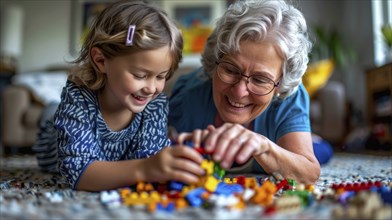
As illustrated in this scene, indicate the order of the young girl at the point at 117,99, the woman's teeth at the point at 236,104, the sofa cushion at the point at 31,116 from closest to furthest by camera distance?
the young girl at the point at 117,99 → the woman's teeth at the point at 236,104 → the sofa cushion at the point at 31,116

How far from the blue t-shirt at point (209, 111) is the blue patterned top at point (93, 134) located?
0.23 m

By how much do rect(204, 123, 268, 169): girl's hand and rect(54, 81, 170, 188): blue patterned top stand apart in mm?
343

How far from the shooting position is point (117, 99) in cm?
111

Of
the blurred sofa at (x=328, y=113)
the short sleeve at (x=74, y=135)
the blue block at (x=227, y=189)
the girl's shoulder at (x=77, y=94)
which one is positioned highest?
the girl's shoulder at (x=77, y=94)

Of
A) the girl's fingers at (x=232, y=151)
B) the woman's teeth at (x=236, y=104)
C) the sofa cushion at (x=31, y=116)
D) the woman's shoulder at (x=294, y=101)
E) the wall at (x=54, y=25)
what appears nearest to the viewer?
the girl's fingers at (x=232, y=151)

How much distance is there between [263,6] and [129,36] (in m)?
0.44

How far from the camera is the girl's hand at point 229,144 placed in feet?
2.55

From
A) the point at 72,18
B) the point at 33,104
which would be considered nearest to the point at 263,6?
the point at 33,104

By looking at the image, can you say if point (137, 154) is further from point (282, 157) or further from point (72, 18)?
point (72, 18)

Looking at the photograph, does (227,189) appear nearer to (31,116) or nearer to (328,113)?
(328,113)

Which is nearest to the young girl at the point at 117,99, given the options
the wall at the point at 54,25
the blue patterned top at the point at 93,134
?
the blue patterned top at the point at 93,134

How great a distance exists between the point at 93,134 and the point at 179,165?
14.5 inches

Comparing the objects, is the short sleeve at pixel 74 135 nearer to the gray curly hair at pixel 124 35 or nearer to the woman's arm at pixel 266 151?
the gray curly hair at pixel 124 35

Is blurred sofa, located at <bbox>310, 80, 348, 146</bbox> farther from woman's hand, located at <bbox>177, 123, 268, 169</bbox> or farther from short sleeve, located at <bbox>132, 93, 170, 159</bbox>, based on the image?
woman's hand, located at <bbox>177, 123, 268, 169</bbox>
